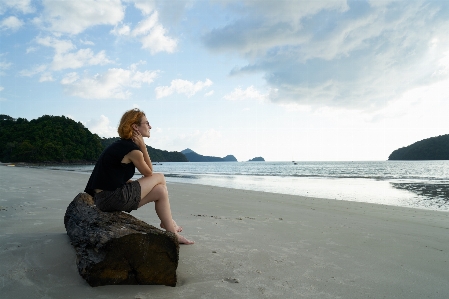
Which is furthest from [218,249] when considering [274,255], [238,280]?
[238,280]

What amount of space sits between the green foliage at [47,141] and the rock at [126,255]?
92.8m

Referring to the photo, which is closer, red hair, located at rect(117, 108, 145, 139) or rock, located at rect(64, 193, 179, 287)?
rock, located at rect(64, 193, 179, 287)

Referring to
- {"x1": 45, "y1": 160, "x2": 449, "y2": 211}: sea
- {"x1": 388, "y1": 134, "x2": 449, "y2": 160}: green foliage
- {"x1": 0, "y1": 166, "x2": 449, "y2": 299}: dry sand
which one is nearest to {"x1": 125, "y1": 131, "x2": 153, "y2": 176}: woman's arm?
{"x1": 0, "y1": 166, "x2": 449, "y2": 299}: dry sand

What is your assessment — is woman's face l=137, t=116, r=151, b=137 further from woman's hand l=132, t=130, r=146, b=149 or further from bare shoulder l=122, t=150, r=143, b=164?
bare shoulder l=122, t=150, r=143, b=164

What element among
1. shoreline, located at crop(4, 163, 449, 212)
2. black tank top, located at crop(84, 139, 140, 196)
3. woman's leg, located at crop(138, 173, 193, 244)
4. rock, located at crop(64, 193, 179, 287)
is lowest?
shoreline, located at crop(4, 163, 449, 212)

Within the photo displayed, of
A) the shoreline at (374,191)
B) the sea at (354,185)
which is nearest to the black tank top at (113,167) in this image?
the shoreline at (374,191)

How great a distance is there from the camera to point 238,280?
2.83 m

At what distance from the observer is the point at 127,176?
11.9 feet

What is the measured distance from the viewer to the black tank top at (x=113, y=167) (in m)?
3.33

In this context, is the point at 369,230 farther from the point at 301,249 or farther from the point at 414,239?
the point at 301,249

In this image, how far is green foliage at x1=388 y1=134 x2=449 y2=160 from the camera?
116375mm

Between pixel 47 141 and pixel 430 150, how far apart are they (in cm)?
14274

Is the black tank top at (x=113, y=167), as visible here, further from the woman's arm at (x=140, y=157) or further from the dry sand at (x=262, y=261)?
the dry sand at (x=262, y=261)

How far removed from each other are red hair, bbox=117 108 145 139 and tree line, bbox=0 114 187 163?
301ft
